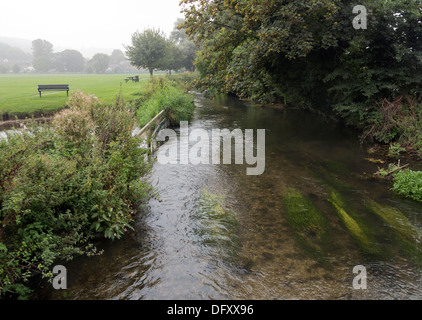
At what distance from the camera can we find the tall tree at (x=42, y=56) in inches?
4702

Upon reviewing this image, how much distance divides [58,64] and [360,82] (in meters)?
140

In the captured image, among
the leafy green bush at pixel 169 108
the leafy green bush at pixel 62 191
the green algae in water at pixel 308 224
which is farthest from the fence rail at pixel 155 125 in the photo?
the green algae in water at pixel 308 224

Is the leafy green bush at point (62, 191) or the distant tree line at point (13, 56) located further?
the distant tree line at point (13, 56)

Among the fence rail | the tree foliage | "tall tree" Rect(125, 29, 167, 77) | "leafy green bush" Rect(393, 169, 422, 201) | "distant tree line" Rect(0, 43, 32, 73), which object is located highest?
"distant tree line" Rect(0, 43, 32, 73)

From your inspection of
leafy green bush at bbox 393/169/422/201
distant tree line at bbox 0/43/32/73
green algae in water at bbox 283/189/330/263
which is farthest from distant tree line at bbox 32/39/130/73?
leafy green bush at bbox 393/169/422/201

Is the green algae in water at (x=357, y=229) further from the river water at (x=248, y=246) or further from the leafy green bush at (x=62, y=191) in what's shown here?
the leafy green bush at (x=62, y=191)

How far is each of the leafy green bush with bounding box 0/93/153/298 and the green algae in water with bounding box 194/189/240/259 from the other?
1513 mm

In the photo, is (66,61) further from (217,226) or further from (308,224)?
(308,224)

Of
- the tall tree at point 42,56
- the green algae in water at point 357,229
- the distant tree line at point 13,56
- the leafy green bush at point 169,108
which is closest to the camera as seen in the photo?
the green algae in water at point 357,229

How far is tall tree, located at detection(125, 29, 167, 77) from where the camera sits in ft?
153

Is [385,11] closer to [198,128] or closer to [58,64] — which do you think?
[198,128]

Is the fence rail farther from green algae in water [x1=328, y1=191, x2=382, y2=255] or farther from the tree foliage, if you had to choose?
green algae in water [x1=328, y1=191, x2=382, y2=255]

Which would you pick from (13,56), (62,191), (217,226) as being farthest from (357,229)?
(13,56)

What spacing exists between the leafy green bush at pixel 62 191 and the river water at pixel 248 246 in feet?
1.72
